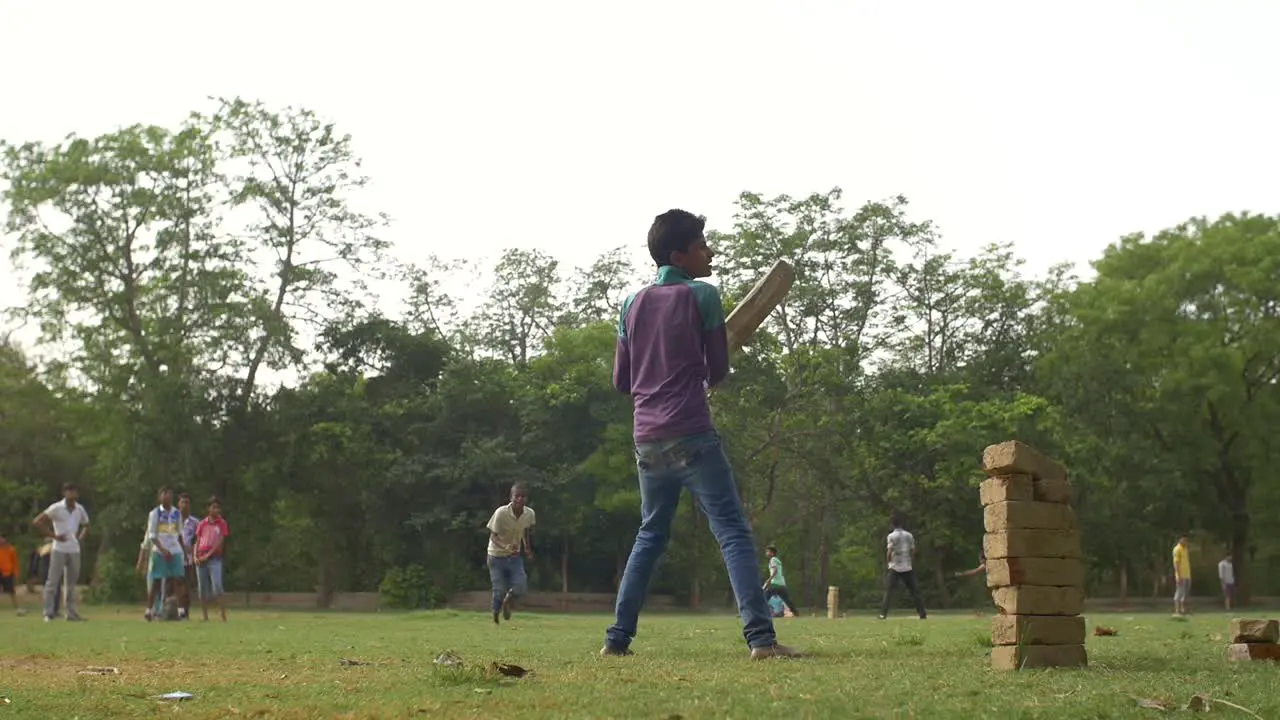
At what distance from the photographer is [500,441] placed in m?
43.7

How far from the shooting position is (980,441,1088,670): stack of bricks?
6.53m

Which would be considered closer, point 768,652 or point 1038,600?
point 1038,600

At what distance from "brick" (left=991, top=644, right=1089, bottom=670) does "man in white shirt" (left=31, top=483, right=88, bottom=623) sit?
58.4 ft

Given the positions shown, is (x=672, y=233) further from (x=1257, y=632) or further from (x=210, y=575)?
(x=210, y=575)

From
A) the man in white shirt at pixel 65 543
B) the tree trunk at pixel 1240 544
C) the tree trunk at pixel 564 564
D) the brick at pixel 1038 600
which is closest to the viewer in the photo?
the brick at pixel 1038 600

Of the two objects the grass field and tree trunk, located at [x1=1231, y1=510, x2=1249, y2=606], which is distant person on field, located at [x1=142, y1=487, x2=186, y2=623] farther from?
tree trunk, located at [x1=1231, y1=510, x2=1249, y2=606]

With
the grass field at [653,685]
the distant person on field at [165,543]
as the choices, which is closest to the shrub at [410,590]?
the distant person on field at [165,543]

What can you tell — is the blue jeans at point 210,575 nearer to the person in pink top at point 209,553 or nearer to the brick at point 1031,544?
the person in pink top at point 209,553

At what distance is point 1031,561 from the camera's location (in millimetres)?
6656

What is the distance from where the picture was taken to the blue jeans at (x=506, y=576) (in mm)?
19891

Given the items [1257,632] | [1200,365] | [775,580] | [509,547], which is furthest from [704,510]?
[1200,365]

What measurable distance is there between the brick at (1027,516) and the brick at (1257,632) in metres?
1.10

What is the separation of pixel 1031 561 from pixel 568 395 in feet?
128

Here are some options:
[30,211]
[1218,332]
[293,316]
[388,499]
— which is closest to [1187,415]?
[1218,332]
